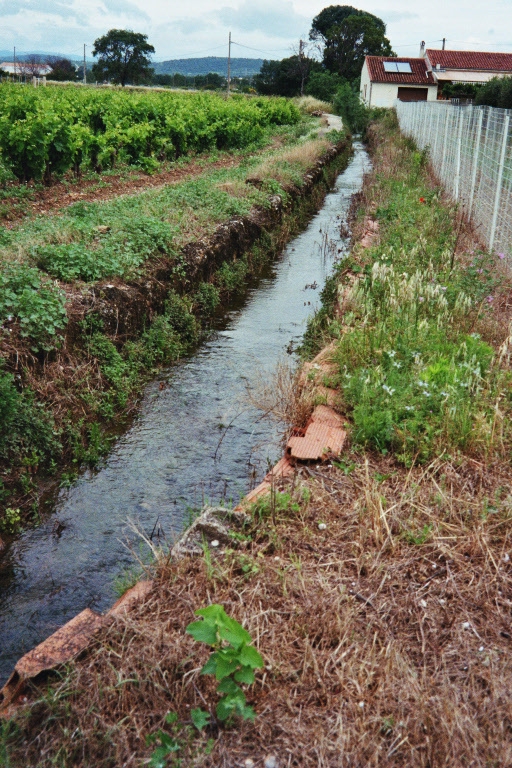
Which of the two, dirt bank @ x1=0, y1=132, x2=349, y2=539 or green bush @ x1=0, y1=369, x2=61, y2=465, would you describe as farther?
dirt bank @ x1=0, y1=132, x2=349, y2=539

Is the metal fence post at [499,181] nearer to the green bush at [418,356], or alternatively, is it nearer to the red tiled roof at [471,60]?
the green bush at [418,356]

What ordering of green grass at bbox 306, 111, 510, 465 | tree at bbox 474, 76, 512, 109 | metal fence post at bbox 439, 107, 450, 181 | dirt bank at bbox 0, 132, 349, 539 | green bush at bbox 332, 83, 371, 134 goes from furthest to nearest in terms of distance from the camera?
green bush at bbox 332, 83, 371, 134 < tree at bbox 474, 76, 512, 109 < metal fence post at bbox 439, 107, 450, 181 < dirt bank at bbox 0, 132, 349, 539 < green grass at bbox 306, 111, 510, 465

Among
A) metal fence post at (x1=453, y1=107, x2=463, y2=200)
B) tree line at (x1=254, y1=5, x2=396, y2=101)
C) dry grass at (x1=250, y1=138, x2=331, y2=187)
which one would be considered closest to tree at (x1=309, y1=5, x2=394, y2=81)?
tree line at (x1=254, y1=5, x2=396, y2=101)

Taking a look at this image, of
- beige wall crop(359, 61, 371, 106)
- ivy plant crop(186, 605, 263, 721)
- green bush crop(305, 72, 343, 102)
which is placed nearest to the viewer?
ivy plant crop(186, 605, 263, 721)

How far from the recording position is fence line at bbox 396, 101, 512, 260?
832cm

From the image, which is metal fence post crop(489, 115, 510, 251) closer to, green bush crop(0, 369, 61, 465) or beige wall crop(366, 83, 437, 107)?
green bush crop(0, 369, 61, 465)

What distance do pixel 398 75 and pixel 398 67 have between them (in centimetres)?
131

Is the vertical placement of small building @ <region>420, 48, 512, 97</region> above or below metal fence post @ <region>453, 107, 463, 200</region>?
above

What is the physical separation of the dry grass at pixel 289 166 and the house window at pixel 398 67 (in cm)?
3779

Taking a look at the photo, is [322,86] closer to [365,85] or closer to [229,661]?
[365,85]

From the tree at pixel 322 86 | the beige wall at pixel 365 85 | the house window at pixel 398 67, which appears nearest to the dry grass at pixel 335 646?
the beige wall at pixel 365 85

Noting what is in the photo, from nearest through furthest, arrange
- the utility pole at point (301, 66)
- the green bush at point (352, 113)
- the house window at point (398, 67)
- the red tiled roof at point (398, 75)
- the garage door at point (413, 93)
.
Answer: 1. the green bush at point (352, 113)
2. the red tiled roof at point (398, 75)
3. the garage door at point (413, 93)
4. the house window at point (398, 67)
5. the utility pole at point (301, 66)

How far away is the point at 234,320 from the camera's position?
27.7 ft

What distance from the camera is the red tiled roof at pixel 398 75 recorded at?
51.8 m
